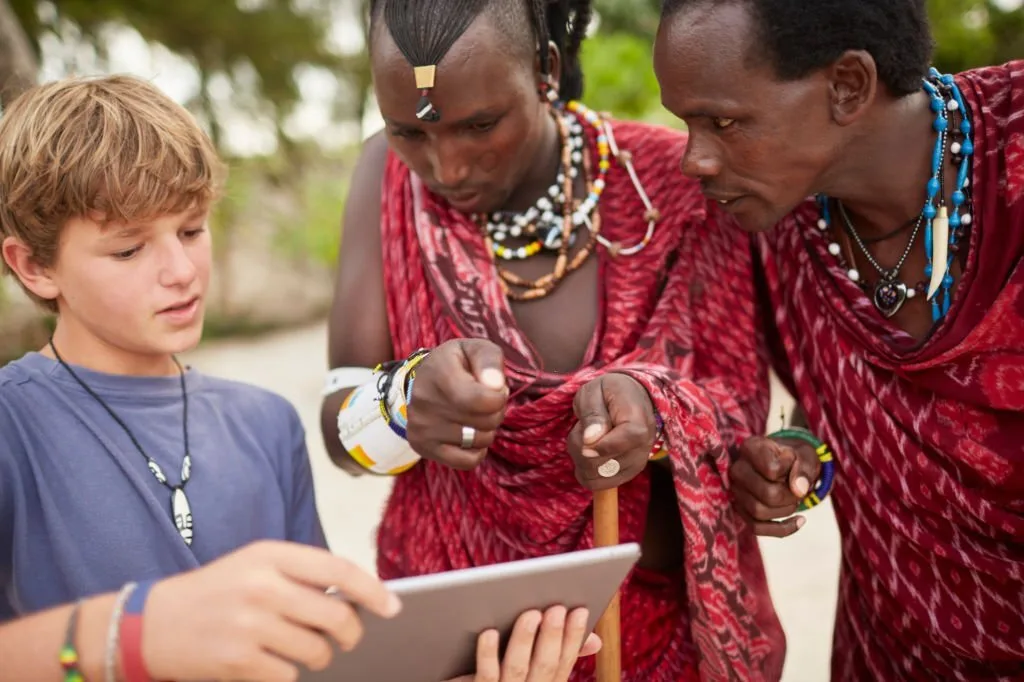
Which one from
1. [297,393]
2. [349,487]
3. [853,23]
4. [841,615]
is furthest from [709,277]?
[297,393]

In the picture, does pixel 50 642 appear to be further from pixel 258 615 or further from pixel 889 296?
pixel 889 296

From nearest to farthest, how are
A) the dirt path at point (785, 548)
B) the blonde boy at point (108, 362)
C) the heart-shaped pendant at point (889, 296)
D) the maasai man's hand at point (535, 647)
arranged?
the maasai man's hand at point (535, 647)
the blonde boy at point (108, 362)
the heart-shaped pendant at point (889, 296)
the dirt path at point (785, 548)

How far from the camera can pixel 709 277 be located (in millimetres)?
1976

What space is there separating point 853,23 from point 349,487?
4375 millimetres

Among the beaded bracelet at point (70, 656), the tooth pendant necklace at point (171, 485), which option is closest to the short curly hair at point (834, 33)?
the tooth pendant necklace at point (171, 485)

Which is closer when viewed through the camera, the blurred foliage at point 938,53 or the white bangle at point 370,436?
the white bangle at point 370,436

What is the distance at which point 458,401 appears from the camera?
153cm

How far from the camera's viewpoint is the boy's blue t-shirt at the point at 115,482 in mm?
1608

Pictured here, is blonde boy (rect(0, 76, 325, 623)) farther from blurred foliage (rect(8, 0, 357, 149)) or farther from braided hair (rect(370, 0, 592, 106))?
blurred foliage (rect(8, 0, 357, 149))

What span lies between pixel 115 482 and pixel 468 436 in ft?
2.05

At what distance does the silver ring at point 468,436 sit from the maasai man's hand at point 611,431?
158 millimetres

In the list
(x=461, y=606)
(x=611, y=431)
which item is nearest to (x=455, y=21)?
(x=611, y=431)

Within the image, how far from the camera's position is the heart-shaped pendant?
6.03 feet

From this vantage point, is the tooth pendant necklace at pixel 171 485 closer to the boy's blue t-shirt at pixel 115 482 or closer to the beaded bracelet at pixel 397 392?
the boy's blue t-shirt at pixel 115 482
